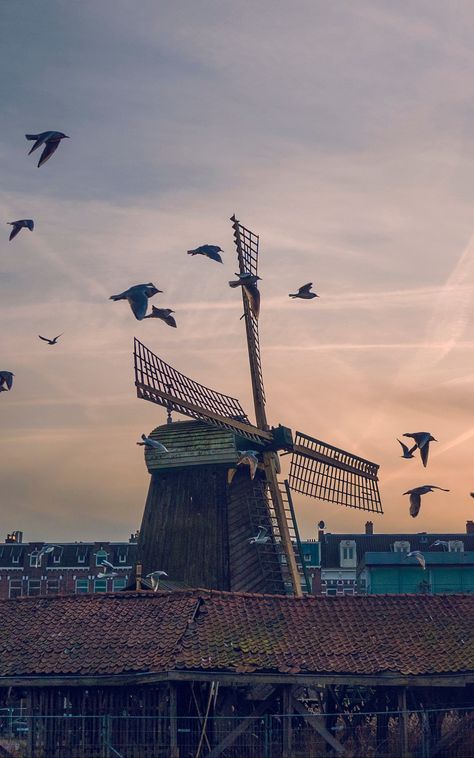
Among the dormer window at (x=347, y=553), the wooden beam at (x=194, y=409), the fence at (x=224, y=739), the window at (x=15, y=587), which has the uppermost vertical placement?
the dormer window at (x=347, y=553)

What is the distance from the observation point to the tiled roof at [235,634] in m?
26.6

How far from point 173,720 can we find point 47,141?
1239 centimetres

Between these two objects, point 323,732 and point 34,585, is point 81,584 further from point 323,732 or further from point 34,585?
point 323,732

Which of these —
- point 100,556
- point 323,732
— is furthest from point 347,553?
point 323,732

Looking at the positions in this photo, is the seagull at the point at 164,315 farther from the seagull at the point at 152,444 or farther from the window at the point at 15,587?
the window at the point at 15,587

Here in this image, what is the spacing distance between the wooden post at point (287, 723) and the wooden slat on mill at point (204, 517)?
864 cm

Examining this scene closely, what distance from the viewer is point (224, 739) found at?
25.8m

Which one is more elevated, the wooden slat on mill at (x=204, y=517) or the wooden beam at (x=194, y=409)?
the wooden beam at (x=194, y=409)

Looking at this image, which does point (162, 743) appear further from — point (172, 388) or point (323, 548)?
point (323, 548)

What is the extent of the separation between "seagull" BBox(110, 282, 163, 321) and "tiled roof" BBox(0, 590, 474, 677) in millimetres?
7259

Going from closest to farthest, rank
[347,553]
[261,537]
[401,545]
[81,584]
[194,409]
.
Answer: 1. [261,537]
2. [194,409]
3. [401,545]
4. [347,553]
5. [81,584]

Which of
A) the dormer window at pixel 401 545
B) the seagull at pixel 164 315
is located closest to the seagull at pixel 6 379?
the seagull at pixel 164 315

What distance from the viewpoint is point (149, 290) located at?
1077 inches

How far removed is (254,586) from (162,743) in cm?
1088
